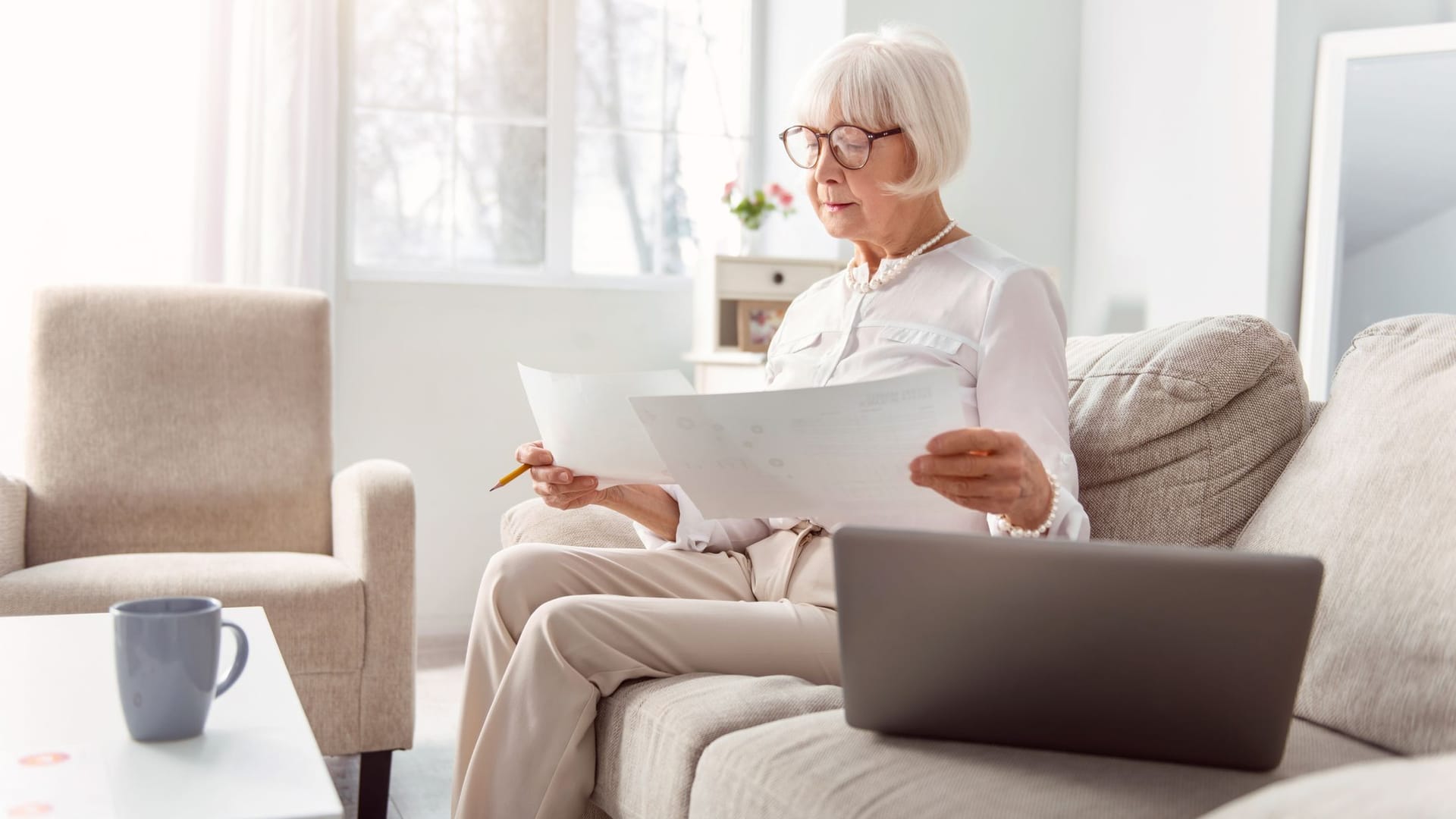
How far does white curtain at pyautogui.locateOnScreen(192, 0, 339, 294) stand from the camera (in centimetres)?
325

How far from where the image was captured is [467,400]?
3.61 m

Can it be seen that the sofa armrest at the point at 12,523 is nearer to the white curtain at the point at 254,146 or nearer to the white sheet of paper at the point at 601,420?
the white curtain at the point at 254,146

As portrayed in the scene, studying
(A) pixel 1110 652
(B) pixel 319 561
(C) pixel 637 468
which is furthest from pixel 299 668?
(A) pixel 1110 652

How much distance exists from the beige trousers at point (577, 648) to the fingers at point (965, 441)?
36 centimetres

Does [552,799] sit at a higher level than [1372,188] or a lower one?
lower

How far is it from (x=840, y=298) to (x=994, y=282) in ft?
0.92

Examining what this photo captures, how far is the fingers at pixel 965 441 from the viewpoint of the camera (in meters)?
1.12

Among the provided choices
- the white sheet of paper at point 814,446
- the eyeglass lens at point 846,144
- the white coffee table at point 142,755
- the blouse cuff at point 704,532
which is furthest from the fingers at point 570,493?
the eyeglass lens at point 846,144

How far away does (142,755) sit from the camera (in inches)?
40.3

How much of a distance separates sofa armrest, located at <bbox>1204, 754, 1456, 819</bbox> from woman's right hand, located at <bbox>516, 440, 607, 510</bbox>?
102cm

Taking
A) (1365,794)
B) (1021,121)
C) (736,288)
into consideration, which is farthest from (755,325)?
(1365,794)

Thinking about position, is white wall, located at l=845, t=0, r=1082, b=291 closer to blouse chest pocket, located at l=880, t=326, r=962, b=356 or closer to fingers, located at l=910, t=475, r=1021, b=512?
blouse chest pocket, located at l=880, t=326, r=962, b=356

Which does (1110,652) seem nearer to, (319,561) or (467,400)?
(319,561)

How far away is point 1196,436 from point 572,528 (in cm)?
85
